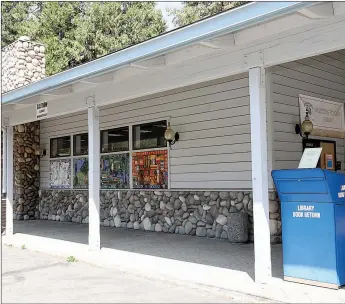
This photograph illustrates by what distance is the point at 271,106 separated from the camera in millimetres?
7785

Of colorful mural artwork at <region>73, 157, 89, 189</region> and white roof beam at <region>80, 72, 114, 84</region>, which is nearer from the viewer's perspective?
white roof beam at <region>80, 72, 114, 84</region>

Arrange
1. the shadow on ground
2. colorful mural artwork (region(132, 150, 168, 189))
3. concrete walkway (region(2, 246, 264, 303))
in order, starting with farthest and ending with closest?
colorful mural artwork (region(132, 150, 168, 189)) < the shadow on ground < concrete walkway (region(2, 246, 264, 303))

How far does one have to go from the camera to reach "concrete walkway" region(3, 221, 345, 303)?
15.9 ft

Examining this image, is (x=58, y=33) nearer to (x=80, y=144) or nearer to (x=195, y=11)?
(x=195, y=11)

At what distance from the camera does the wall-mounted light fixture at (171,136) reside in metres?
9.20

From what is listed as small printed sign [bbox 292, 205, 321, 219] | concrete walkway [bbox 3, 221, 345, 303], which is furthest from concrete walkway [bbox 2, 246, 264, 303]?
small printed sign [bbox 292, 205, 321, 219]

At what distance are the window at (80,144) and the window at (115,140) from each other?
0.85 m

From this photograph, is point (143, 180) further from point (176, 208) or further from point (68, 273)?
point (68, 273)

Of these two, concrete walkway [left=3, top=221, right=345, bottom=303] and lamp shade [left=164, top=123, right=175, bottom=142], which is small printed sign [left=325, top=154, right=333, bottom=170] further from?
lamp shade [left=164, top=123, right=175, bottom=142]

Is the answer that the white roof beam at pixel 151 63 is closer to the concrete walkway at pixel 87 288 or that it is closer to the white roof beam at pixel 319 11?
the white roof beam at pixel 319 11

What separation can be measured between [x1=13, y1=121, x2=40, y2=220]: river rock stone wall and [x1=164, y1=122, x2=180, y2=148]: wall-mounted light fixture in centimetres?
600

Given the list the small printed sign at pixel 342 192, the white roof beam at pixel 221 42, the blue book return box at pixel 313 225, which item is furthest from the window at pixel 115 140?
the small printed sign at pixel 342 192

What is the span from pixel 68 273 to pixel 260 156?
10.5ft

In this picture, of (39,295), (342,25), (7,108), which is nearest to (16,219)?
(7,108)
